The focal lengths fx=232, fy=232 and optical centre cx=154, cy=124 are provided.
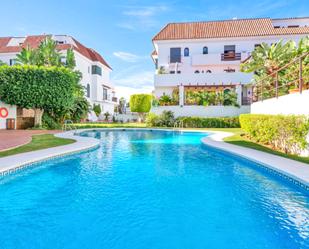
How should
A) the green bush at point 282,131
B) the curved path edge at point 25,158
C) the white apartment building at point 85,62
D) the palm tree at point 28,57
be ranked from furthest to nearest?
the white apartment building at point 85,62 < the palm tree at point 28,57 < the green bush at point 282,131 < the curved path edge at point 25,158

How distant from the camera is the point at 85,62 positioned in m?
39.5

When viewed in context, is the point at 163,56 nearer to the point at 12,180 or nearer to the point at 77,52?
the point at 77,52

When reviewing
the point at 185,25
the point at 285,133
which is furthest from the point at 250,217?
the point at 185,25

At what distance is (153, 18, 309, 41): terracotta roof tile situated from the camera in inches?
1214

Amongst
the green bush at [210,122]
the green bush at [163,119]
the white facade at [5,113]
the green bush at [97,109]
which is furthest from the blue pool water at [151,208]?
the green bush at [97,109]

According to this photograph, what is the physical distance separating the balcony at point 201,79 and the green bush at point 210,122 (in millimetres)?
5063

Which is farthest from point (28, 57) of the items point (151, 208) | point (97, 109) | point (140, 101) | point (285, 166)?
point (285, 166)

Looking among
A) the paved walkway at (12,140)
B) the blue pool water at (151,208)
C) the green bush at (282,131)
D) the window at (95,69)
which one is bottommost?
the blue pool water at (151,208)

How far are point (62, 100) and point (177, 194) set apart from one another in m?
19.3

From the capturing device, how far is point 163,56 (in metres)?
32.5

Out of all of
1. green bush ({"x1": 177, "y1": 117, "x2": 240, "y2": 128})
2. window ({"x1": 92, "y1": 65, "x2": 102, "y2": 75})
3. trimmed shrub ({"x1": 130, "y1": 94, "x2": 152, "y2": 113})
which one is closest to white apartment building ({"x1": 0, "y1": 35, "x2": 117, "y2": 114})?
window ({"x1": 92, "y1": 65, "x2": 102, "y2": 75})

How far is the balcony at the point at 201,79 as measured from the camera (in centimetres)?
A: 2797

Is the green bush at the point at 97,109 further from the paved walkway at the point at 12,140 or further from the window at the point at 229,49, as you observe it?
the paved walkway at the point at 12,140

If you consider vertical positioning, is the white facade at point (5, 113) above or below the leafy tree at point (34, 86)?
below
